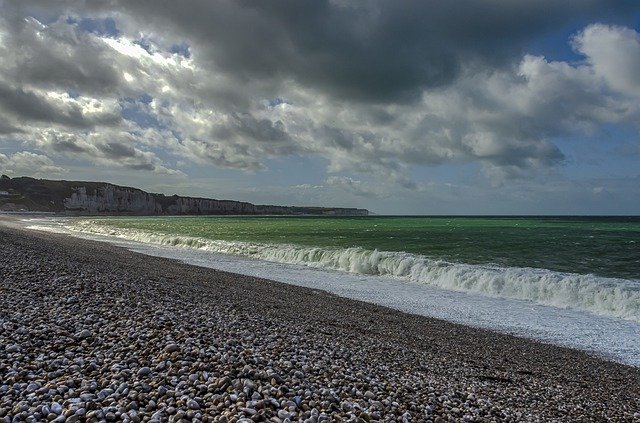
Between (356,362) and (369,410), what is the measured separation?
1.81m

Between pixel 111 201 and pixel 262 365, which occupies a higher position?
pixel 111 201

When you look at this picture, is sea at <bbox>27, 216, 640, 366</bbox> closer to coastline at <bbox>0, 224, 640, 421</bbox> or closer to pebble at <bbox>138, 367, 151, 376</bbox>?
coastline at <bbox>0, 224, 640, 421</bbox>

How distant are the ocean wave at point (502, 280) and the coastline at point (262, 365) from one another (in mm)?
6640

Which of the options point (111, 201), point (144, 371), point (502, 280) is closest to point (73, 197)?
point (111, 201)

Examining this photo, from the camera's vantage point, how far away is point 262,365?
528cm

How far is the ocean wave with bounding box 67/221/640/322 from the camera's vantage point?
1525 centimetres

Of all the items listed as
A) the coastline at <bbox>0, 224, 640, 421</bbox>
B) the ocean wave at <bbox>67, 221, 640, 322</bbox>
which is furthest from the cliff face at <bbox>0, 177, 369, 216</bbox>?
the coastline at <bbox>0, 224, 640, 421</bbox>

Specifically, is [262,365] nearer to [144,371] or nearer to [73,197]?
[144,371]

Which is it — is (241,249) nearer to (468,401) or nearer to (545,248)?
(545,248)

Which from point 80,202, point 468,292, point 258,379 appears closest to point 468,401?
point 258,379

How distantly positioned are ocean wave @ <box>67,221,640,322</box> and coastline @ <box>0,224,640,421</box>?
664 cm

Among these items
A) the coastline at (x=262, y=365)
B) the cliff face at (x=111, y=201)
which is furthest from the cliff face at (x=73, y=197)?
the coastline at (x=262, y=365)

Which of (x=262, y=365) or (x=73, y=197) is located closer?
(x=262, y=365)

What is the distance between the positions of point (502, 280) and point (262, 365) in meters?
15.7
